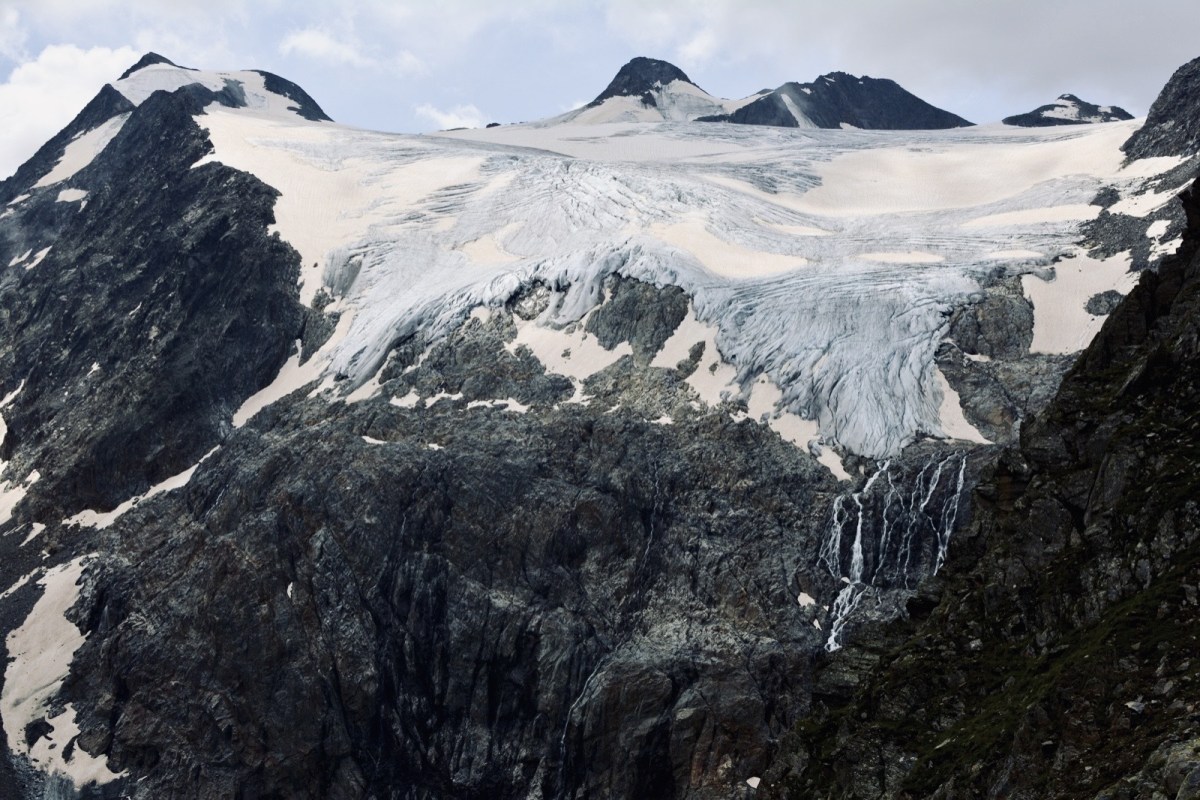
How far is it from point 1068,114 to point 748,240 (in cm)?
10708

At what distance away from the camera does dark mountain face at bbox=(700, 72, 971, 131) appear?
175375 mm

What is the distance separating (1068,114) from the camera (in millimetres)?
170875

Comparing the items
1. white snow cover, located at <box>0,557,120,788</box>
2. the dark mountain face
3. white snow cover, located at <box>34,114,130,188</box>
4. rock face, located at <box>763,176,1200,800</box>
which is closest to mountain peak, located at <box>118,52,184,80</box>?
white snow cover, located at <box>34,114,130,188</box>

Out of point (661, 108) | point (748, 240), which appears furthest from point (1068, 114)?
point (748, 240)

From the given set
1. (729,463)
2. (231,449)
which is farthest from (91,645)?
(729,463)

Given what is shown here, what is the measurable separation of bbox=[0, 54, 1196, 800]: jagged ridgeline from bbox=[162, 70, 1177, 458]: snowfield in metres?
0.33

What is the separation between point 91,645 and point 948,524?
41.0 m

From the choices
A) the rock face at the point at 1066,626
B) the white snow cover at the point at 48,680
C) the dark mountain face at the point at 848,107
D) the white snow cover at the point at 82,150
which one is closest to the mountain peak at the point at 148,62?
the white snow cover at the point at 82,150

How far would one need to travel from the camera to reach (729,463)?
6150 centimetres

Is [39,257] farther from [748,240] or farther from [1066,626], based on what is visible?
[1066,626]

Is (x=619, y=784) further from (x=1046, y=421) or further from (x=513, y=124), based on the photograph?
(x=513, y=124)

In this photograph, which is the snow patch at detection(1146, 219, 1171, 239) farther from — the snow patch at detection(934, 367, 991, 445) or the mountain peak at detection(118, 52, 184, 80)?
the mountain peak at detection(118, 52, 184, 80)

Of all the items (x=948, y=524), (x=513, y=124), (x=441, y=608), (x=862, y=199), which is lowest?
(x=441, y=608)

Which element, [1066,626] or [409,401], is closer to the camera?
[1066,626]
